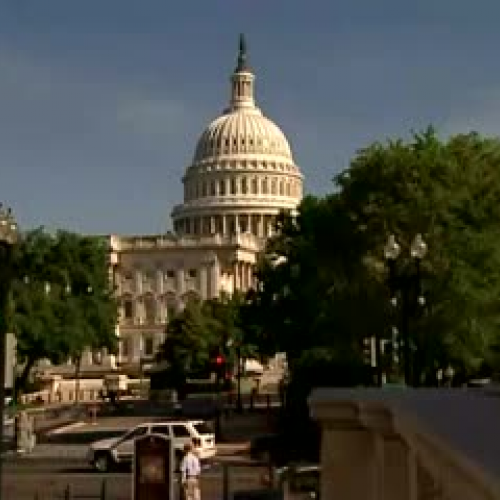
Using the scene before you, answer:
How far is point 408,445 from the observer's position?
6895 mm

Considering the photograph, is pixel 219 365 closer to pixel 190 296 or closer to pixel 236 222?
pixel 190 296

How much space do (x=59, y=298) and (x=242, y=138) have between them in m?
99.9

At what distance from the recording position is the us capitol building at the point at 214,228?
155000 millimetres

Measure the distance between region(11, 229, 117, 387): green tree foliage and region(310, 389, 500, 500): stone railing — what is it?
69671mm

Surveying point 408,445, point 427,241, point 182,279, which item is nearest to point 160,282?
point 182,279

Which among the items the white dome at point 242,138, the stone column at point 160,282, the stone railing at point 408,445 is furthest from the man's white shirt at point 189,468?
the white dome at point 242,138

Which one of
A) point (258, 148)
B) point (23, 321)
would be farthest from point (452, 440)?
point (258, 148)

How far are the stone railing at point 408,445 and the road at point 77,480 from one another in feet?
61.4

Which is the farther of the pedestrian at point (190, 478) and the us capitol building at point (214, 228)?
the us capitol building at point (214, 228)

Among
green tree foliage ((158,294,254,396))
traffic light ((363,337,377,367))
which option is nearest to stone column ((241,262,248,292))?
green tree foliage ((158,294,254,396))

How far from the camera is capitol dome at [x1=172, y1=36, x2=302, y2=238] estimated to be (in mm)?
173875

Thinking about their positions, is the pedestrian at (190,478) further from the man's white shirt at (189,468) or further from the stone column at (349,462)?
the stone column at (349,462)

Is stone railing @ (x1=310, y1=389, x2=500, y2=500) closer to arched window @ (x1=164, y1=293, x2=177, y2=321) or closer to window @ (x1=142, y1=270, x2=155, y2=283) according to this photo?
window @ (x1=142, y1=270, x2=155, y2=283)

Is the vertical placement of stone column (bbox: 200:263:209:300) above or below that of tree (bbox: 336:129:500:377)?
above
